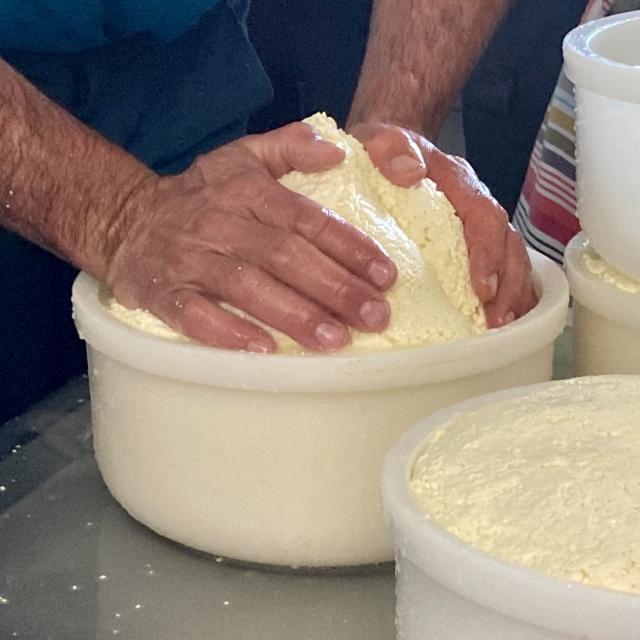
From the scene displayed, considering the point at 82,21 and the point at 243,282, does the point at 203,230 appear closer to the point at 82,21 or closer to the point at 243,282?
the point at 243,282

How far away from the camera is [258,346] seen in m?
0.71

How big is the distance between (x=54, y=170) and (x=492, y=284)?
35 centimetres

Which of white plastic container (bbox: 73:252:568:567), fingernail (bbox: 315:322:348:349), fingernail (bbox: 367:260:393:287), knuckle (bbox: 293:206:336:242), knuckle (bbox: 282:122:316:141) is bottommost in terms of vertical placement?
white plastic container (bbox: 73:252:568:567)

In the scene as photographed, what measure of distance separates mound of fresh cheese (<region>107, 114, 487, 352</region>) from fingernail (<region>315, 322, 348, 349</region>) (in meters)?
0.01

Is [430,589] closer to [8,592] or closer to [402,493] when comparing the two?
[402,493]

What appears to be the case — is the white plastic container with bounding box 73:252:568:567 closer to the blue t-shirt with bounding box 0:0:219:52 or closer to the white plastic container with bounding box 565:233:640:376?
the white plastic container with bounding box 565:233:640:376

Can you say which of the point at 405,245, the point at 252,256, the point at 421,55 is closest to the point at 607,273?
the point at 405,245

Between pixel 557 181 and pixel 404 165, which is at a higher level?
pixel 404 165

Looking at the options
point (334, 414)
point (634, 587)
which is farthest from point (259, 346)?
point (634, 587)

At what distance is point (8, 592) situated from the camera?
73 cm

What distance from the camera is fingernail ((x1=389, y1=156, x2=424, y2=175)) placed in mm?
815

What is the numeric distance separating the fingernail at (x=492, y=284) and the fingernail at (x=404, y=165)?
98 millimetres

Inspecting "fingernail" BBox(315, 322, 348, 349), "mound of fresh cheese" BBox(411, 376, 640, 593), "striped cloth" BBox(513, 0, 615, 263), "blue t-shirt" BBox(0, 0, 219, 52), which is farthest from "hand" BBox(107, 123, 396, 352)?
"striped cloth" BBox(513, 0, 615, 263)

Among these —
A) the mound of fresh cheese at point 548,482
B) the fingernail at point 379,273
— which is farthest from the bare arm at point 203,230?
the mound of fresh cheese at point 548,482
